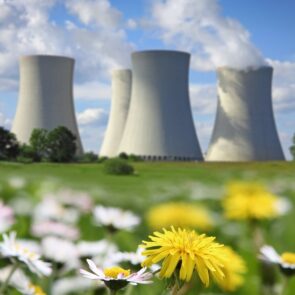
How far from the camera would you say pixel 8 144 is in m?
16.5

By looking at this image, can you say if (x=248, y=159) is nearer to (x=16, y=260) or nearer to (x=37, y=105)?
(x=37, y=105)

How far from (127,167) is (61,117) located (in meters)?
3.89

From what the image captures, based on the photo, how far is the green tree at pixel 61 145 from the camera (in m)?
16.0

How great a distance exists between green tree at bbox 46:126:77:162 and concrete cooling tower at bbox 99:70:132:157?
3.39ft

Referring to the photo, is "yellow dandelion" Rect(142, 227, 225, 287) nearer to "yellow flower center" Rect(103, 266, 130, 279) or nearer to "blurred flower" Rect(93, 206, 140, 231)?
"yellow flower center" Rect(103, 266, 130, 279)

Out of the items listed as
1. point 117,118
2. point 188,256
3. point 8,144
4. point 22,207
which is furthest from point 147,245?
point 117,118

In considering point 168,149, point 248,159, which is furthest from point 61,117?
point 248,159

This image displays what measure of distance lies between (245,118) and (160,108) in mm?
2354

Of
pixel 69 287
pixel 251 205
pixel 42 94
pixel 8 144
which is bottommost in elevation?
pixel 69 287

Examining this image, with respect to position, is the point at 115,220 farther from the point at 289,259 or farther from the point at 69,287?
the point at 289,259

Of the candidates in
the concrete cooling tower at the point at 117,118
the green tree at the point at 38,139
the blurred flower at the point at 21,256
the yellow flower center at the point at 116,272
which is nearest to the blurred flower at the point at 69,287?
the blurred flower at the point at 21,256

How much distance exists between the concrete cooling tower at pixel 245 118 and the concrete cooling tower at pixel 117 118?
10.00 feet

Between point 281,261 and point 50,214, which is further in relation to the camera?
point 50,214

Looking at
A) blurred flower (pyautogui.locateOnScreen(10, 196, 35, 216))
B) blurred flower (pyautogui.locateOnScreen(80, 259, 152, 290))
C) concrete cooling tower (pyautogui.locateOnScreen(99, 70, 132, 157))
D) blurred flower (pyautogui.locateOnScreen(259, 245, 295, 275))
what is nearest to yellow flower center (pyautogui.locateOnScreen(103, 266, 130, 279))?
blurred flower (pyautogui.locateOnScreen(80, 259, 152, 290))
